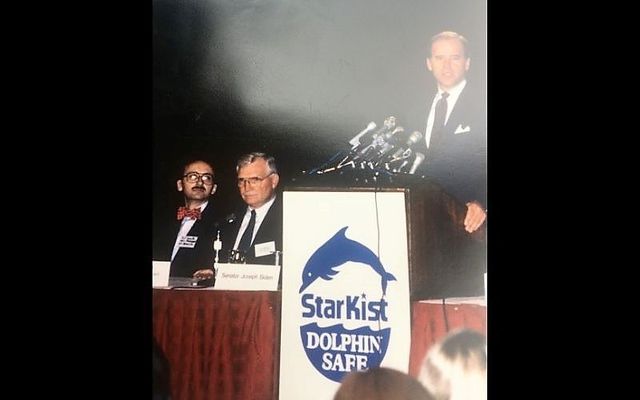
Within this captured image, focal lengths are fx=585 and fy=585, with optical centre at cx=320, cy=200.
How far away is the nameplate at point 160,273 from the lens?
1163mm

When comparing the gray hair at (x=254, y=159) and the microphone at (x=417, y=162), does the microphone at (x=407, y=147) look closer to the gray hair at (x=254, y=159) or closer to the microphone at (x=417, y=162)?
the microphone at (x=417, y=162)

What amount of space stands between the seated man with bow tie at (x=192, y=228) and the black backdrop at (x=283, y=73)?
0.02m

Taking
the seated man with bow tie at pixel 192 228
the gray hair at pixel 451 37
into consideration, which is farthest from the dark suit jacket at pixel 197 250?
the gray hair at pixel 451 37

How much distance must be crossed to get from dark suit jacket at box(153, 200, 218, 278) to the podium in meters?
0.26

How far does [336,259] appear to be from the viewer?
1105mm

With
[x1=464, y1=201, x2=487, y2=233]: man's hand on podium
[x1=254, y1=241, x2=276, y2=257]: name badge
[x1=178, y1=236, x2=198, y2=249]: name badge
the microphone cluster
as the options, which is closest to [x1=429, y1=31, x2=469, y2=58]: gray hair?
the microphone cluster

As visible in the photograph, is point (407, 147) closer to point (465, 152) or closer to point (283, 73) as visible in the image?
point (465, 152)

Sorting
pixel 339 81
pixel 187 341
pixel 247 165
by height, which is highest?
pixel 339 81

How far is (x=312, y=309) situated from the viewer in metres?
1.11
